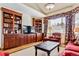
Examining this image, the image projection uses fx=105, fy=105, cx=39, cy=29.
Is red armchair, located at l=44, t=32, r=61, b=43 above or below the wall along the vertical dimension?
below

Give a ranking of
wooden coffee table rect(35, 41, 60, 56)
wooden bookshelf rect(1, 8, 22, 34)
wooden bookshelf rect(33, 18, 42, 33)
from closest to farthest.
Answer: wooden coffee table rect(35, 41, 60, 56) → wooden bookshelf rect(1, 8, 22, 34) → wooden bookshelf rect(33, 18, 42, 33)

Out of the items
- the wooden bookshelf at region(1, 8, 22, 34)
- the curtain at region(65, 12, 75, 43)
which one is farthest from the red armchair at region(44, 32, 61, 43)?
the wooden bookshelf at region(1, 8, 22, 34)

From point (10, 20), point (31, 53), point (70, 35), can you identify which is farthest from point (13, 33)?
point (70, 35)

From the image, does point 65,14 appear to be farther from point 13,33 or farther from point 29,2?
point 13,33

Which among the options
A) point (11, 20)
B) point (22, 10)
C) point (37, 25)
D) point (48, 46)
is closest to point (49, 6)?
point (37, 25)

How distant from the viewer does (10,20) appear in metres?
2.85

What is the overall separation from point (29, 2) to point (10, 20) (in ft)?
2.64

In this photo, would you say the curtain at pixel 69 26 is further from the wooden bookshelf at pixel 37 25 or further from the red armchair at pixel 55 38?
the wooden bookshelf at pixel 37 25

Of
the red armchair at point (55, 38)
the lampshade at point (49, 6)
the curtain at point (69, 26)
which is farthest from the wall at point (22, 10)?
the curtain at point (69, 26)

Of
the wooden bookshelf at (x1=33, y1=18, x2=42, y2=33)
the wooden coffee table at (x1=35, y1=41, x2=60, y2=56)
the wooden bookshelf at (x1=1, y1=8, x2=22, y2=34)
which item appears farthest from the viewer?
the wooden bookshelf at (x1=33, y1=18, x2=42, y2=33)

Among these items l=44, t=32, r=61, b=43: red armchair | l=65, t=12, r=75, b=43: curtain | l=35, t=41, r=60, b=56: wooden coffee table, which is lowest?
Answer: l=35, t=41, r=60, b=56: wooden coffee table

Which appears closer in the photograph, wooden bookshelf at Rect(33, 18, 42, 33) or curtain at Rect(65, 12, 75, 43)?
curtain at Rect(65, 12, 75, 43)

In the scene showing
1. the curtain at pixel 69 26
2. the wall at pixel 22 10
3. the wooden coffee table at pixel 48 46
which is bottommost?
the wooden coffee table at pixel 48 46

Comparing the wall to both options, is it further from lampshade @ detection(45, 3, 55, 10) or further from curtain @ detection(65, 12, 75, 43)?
curtain @ detection(65, 12, 75, 43)
